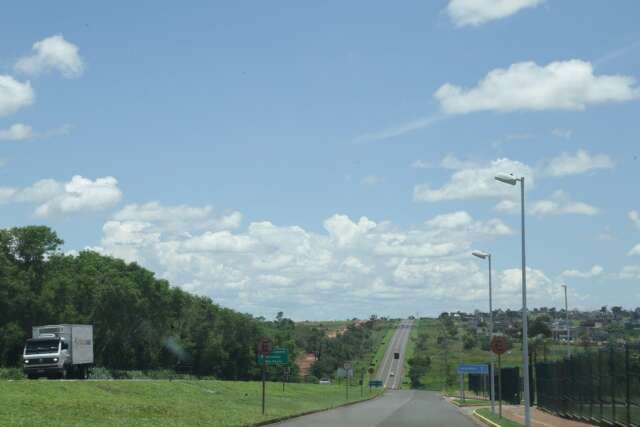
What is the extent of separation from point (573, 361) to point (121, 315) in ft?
202

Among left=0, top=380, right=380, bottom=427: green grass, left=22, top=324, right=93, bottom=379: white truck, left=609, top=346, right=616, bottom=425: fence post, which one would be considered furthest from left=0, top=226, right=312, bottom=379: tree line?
left=609, top=346, right=616, bottom=425: fence post

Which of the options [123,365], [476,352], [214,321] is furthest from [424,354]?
[123,365]

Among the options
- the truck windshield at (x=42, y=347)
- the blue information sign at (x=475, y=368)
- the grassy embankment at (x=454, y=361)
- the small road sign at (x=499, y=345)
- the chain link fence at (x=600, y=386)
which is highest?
the small road sign at (x=499, y=345)

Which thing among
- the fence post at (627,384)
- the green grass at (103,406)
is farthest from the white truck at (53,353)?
the fence post at (627,384)

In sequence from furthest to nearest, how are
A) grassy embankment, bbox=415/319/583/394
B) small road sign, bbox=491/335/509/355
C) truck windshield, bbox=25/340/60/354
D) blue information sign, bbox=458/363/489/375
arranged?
grassy embankment, bbox=415/319/583/394 → blue information sign, bbox=458/363/489/375 → truck windshield, bbox=25/340/60/354 → small road sign, bbox=491/335/509/355

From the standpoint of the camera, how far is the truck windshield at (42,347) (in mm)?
50406

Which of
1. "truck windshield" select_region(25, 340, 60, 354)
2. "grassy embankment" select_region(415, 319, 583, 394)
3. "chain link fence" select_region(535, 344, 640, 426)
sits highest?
"truck windshield" select_region(25, 340, 60, 354)

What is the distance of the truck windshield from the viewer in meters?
50.4

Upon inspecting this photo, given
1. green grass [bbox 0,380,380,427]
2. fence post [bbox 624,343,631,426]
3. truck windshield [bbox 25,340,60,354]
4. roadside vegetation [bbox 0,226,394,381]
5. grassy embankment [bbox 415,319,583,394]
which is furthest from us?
grassy embankment [bbox 415,319,583,394]

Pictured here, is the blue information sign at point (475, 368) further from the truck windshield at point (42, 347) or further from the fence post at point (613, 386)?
the fence post at point (613, 386)

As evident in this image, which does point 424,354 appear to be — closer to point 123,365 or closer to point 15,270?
point 123,365

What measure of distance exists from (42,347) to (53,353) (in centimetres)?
70

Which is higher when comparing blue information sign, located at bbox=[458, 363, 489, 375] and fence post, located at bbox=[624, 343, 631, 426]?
fence post, located at bbox=[624, 343, 631, 426]

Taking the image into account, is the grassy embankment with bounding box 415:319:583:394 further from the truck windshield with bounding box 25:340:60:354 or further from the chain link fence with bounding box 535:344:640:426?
the truck windshield with bounding box 25:340:60:354
